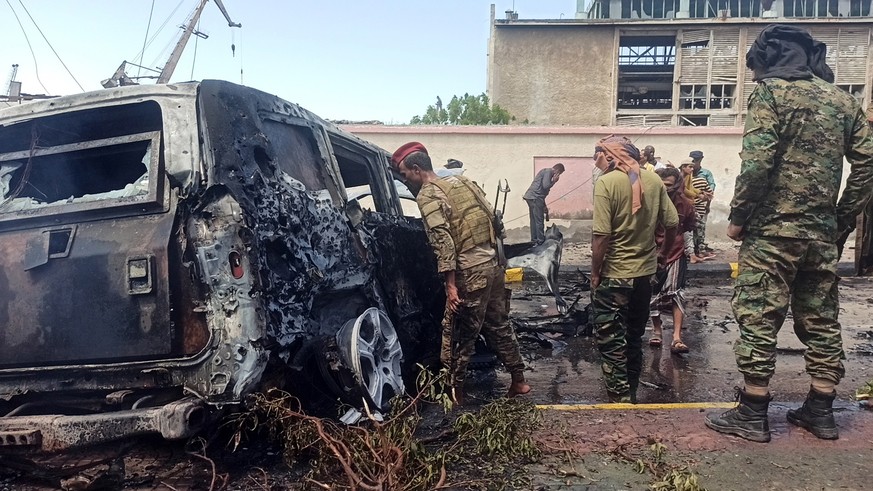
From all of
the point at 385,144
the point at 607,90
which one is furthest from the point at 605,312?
the point at 607,90

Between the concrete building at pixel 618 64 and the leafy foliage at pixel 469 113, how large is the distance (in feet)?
3.00

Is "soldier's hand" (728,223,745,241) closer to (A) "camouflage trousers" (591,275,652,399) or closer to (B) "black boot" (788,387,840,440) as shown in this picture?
(A) "camouflage trousers" (591,275,652,399)

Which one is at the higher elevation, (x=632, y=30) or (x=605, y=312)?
(x=632, y=30)

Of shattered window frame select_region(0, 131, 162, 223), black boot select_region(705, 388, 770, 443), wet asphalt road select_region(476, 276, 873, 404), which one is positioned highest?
shattered window frame select_region(0, 131, 162, 223)

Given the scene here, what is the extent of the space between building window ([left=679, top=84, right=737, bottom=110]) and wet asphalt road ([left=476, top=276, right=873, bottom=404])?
Answer: 60.5ft

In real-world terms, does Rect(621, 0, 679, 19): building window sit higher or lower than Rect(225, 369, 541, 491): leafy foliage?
higher

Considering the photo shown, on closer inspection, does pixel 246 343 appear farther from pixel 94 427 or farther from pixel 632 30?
pixel 632 30

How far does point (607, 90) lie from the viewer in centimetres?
2291

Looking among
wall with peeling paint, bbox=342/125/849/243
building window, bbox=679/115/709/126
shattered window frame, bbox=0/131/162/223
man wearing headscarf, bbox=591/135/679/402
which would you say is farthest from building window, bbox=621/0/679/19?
shattered window frame, bbox=0/131/162/223

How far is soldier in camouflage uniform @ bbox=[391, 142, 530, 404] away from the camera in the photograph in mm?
3506

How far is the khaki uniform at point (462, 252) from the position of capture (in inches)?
138

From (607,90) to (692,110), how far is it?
342 cm

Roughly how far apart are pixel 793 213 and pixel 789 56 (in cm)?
77

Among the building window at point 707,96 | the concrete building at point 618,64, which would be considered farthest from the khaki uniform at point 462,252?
the building window at point 707,96
